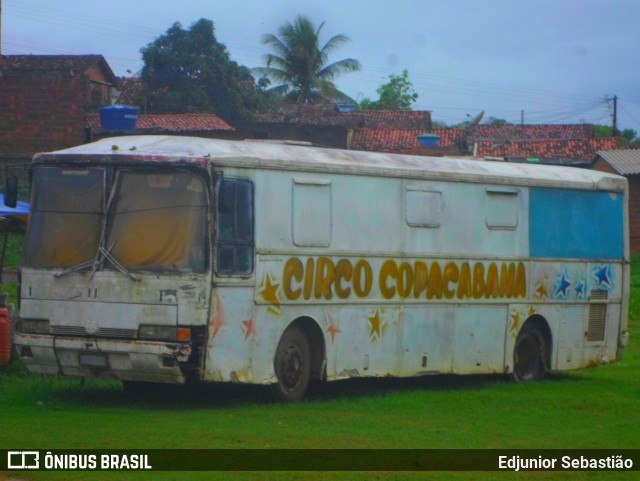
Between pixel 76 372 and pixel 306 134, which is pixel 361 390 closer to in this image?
pixel 76 372

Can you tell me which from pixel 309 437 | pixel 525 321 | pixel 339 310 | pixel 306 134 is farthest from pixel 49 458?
pixel 306 134

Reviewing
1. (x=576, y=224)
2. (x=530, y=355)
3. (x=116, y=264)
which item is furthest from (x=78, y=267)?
(x=576, y=224)

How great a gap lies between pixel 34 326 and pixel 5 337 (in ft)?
7.67

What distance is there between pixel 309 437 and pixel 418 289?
16.6 feet

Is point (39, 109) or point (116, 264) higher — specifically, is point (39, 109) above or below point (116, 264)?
above

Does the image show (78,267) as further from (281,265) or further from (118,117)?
(118,117)

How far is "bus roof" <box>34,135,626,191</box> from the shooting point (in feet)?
41.3

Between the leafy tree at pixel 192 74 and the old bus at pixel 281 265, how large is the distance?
34896mm

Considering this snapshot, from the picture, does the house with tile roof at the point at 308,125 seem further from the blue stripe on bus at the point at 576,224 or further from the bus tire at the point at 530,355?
the bus tire at the point at 530,355

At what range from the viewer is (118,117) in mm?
33906

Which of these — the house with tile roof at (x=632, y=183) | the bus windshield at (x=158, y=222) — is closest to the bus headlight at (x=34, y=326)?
the bus windshield at (x=158, y=222)

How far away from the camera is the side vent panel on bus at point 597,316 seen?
18.2 metres

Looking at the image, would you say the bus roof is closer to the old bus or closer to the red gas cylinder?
the old bus

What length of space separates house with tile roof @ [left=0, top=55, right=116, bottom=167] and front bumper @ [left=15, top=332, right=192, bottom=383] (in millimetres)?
27368
